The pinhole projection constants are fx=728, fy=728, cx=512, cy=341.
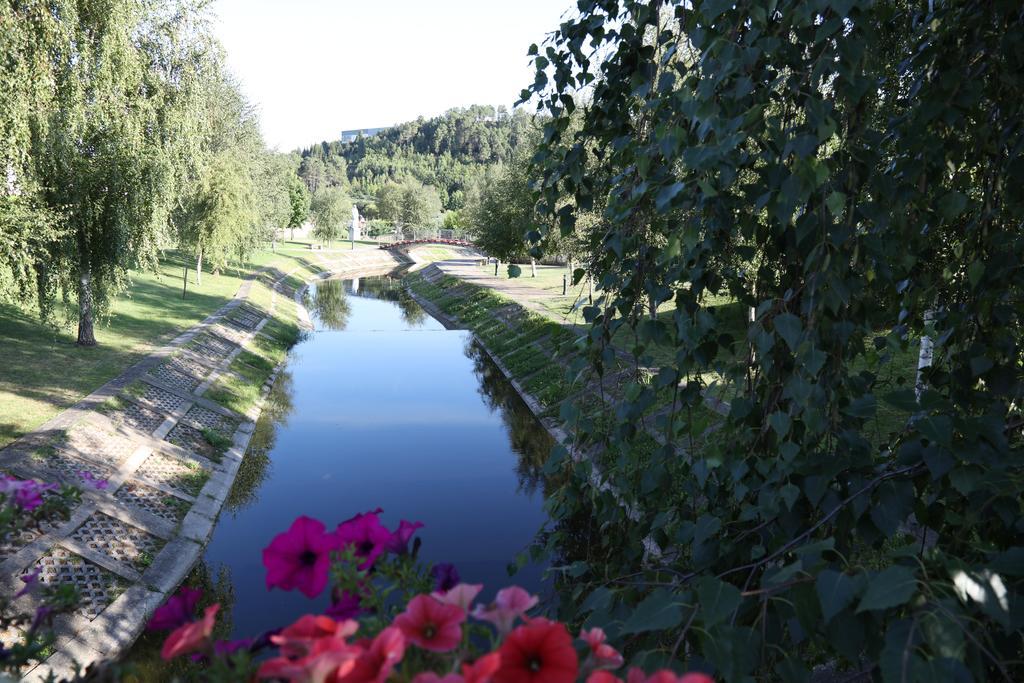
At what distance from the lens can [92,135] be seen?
46.8 feet

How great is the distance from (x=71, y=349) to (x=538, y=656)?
18.6 metres

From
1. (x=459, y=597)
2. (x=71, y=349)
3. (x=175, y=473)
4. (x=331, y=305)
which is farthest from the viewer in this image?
(x=331, y=305)

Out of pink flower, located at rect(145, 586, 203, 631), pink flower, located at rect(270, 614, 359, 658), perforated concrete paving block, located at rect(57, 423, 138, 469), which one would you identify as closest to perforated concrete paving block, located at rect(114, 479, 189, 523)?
perforated concrete paving block, located at rect(57, 423, 138, 469)

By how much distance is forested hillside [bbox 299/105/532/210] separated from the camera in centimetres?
15512

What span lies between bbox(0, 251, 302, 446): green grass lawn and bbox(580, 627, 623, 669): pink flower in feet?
40.2

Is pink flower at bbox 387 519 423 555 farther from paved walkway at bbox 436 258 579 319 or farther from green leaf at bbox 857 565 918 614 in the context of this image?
paved walkway at bbox 436 258 579 319

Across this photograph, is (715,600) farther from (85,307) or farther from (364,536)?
(85,307)

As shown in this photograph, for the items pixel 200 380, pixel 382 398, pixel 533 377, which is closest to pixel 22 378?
pixel 200 380

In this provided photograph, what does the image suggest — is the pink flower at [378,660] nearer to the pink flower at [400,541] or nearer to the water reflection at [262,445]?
the pink flower at [400,541]

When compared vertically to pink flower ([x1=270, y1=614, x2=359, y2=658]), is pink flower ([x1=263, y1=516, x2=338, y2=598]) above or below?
below

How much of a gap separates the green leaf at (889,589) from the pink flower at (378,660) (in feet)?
2.67

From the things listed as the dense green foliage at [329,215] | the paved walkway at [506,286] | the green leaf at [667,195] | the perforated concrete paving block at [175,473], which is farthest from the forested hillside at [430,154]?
the green leaf at [667,195]

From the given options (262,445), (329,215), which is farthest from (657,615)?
A: (329,215)

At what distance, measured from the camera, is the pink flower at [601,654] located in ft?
3.86
